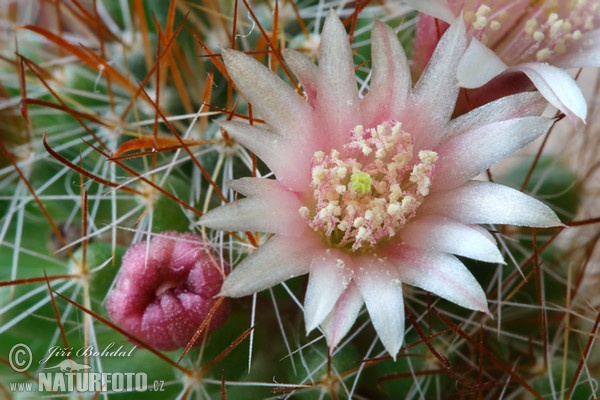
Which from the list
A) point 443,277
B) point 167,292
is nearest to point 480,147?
point 443,277

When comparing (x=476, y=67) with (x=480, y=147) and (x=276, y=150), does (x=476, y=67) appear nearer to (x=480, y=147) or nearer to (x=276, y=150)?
(x=480, y=147)

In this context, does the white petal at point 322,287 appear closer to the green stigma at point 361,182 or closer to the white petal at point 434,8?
the green stigma at point 361,182

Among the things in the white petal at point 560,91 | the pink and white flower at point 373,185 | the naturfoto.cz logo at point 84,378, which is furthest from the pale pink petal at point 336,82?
the naturfoto.cz logo at point 84,378

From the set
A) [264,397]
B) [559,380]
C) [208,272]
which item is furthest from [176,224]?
[559,380]

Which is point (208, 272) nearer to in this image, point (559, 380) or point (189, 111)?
point (189, 111)

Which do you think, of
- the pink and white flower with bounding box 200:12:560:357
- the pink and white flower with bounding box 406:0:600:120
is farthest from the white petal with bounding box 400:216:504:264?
the pink and white flower with bounding box 406:0:600:120

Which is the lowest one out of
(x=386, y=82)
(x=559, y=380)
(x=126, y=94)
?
(x=559, y=380)

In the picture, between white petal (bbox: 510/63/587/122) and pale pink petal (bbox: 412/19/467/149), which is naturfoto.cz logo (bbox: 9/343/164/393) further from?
white petal (bbox: 510/63/587/122)
